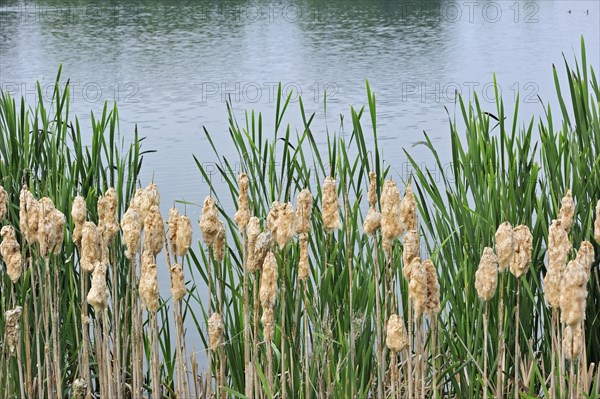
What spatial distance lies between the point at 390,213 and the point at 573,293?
389mm

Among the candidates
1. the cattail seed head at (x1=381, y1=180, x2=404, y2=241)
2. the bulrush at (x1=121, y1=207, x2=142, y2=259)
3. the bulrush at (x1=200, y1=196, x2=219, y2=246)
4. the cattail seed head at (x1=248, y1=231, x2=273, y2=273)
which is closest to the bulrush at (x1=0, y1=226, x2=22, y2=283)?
the bulrush at (x1=121, y1=207, x2=142, y2=259)

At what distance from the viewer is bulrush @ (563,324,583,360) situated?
5.29 feet

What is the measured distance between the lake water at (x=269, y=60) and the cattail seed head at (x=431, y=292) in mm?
2537

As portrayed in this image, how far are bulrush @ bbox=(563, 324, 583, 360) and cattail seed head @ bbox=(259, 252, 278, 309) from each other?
1.70 feet

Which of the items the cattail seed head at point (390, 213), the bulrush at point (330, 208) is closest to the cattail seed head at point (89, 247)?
the bulrush at point (330, 208)

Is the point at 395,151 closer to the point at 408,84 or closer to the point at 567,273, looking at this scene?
the point at 408,84

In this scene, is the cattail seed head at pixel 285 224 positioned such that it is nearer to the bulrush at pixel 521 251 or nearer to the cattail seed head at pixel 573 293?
the bulrush at pixel 521 251

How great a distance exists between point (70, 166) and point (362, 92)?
24.0 ft

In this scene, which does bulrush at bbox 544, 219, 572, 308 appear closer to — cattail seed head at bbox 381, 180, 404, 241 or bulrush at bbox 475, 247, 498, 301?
bulrush at bbox 475, 247, 498, 301

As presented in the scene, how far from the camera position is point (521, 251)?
1755 mm

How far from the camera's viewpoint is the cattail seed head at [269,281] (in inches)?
68.8

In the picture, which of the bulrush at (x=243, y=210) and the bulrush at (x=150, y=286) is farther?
the bulrush at (x=243, y=210)

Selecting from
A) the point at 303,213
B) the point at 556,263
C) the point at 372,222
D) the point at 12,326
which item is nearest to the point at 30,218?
the point at 12,326

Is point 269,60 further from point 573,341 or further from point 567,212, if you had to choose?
point 573,341
